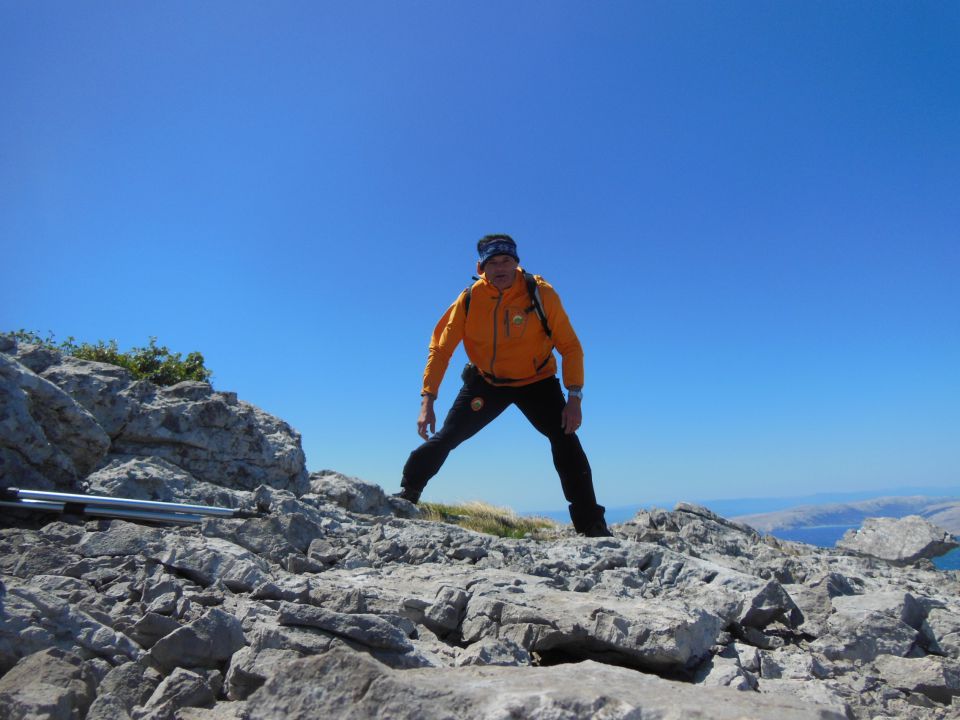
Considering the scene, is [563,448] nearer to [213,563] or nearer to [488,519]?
[488,519]

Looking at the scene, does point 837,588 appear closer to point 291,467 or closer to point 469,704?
point 469,704

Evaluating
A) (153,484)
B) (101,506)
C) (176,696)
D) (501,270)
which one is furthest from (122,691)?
(501,270)

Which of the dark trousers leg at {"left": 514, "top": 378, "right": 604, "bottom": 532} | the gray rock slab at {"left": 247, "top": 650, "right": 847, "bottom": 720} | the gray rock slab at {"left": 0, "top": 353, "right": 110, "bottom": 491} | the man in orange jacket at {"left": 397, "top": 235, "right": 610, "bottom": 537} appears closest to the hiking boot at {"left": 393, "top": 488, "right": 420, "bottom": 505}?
the man in orange jacket at {"left": 397, "top": 235, "right": 610, "bottom": 537}

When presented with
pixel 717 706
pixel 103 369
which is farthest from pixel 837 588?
pixel 103 369

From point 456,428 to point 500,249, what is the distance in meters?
1.97

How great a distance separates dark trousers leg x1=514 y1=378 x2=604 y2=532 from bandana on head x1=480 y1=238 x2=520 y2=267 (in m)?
1.43

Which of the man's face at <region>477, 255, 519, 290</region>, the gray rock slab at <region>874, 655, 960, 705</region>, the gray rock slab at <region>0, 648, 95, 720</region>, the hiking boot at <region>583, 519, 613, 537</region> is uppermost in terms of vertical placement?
the man's face at <region>477, 255, 519, 290</region>

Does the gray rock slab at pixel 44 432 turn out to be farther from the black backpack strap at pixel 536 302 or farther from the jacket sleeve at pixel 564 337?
the jacket sleeve at pixel 564 337

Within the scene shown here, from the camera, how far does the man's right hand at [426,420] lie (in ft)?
23.3

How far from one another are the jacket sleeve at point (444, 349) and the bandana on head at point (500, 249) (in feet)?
1.96

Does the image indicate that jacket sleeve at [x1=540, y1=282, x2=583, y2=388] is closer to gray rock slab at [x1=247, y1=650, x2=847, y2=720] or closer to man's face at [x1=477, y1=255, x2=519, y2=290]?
man's face at [x1=477, y1=255, x2=519, y2=290]

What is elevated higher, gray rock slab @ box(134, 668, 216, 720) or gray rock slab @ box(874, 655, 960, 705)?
gray rock slab @ box(134, 668, 216, 720)

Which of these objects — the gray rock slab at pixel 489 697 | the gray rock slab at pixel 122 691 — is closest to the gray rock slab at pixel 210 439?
the gray rock slab at pixel 122 691

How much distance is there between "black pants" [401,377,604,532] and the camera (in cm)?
670
